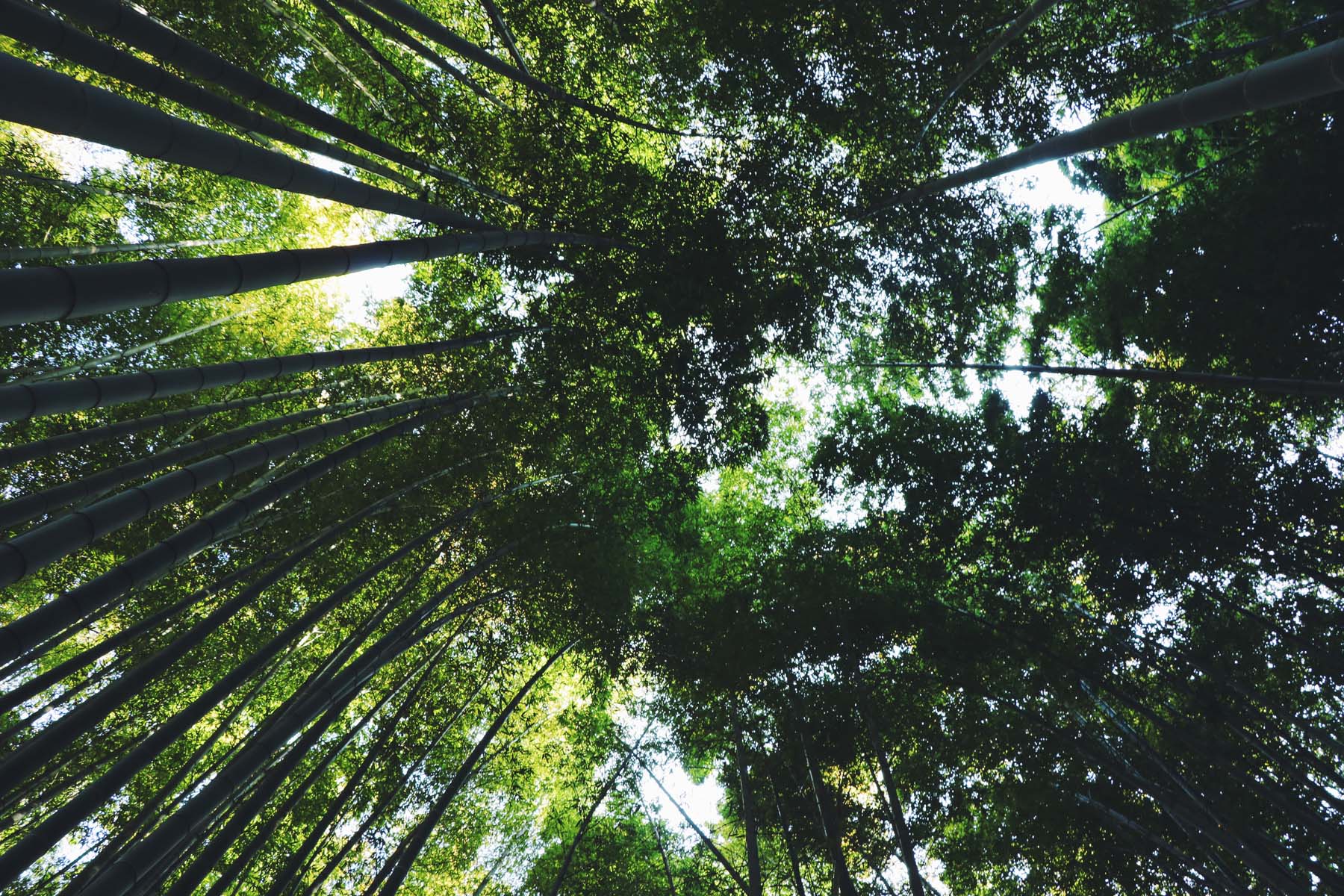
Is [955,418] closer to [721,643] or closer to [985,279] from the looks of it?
[985,279]

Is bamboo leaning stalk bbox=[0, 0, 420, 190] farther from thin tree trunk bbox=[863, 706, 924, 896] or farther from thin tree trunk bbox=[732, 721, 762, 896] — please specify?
thin tree trunk bbox=[732, 721, 762, 896]

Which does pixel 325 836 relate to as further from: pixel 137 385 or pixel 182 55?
pixel 182 55

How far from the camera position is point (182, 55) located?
249cm

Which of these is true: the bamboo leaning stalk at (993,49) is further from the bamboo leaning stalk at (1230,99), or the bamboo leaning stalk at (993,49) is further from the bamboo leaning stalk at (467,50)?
the bamboo leaning stalk at (467,50)

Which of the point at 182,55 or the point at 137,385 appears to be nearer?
the point at 182,55

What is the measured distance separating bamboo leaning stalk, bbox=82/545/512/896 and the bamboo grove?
32mm

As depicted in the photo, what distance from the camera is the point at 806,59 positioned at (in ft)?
18.1

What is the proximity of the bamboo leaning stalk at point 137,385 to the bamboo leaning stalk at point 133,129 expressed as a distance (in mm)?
1014

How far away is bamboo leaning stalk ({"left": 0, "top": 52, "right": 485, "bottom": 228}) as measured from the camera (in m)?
1.68

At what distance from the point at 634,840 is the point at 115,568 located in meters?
9.36

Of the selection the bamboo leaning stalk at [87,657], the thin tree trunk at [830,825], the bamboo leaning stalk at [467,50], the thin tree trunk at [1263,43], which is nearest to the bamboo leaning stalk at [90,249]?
the bamboo leaning stalk at [87,657]

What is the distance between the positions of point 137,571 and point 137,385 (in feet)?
2.86

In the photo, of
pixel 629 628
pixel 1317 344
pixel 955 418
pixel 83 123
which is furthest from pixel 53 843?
pixel 1317 344

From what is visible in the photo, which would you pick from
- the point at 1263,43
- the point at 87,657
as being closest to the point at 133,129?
the point at 87,657
